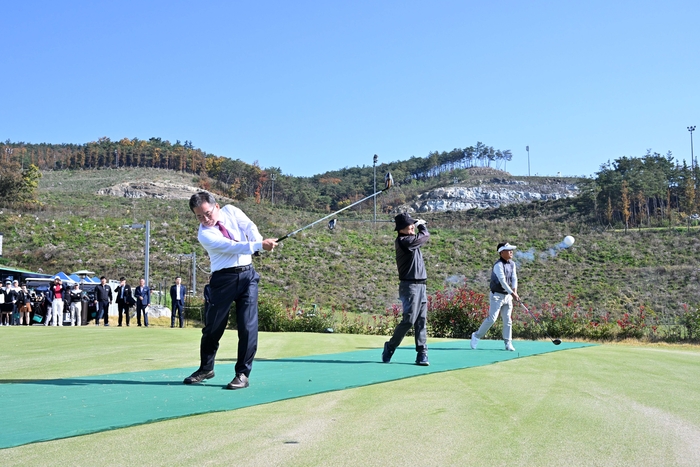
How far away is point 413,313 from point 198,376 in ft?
11.6

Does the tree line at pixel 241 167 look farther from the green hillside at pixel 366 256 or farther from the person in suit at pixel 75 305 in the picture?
the person in suit at pixel 75 305

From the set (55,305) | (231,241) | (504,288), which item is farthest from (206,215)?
(55,305)

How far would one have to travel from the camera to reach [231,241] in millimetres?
6754

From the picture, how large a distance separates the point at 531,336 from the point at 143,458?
57.9 feet

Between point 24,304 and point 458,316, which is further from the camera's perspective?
point 24,304

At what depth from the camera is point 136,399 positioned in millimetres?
5930

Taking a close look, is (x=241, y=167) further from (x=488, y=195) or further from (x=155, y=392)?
(x=155, y=392)

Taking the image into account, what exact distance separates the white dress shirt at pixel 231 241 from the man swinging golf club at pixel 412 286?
3.00 m

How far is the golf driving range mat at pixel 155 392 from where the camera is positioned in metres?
4.77

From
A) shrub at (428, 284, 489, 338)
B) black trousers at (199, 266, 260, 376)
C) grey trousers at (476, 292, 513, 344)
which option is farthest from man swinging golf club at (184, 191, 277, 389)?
shrub at (428, 284, 489, 338)

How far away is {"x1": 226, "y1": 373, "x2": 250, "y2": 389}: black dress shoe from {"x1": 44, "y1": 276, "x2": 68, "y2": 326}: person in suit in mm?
22490

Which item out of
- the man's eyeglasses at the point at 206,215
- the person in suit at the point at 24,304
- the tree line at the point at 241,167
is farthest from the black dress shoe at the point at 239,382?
the tree line at the point at 241,167

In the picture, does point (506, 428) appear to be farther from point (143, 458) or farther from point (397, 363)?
point (397, 363)

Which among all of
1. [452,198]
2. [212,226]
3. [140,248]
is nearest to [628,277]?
[140,248]
